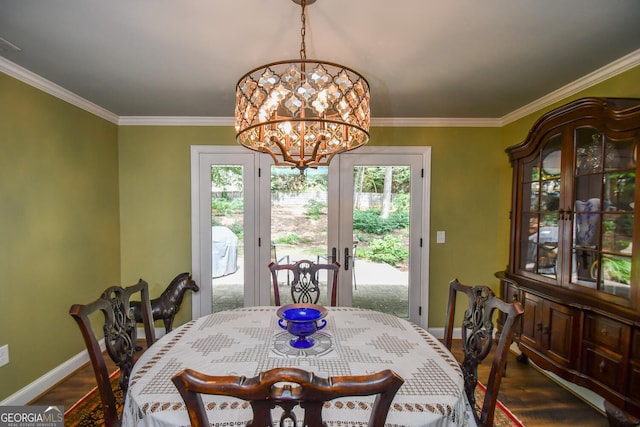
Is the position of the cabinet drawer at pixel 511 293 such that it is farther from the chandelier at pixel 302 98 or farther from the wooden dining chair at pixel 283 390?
the wooden dining chair at pixel 283 390

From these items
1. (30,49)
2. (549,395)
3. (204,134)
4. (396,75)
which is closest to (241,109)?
(396,75)

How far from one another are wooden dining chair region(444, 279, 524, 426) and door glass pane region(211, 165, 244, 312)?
7.18ft

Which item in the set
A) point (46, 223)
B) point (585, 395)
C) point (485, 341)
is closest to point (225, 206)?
point (46, 223)

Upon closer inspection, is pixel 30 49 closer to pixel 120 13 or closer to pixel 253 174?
pixel 120 13

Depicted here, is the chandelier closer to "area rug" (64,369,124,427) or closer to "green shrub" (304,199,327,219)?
"green shrub" (304,199,327,219)

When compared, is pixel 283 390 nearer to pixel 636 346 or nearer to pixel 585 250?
pixel 636 346

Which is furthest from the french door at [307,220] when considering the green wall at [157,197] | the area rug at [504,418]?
the area rug at [504,418]

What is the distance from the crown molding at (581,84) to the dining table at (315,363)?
2.10m

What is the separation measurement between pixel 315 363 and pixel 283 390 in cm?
62

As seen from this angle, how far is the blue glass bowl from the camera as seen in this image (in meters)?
1.35

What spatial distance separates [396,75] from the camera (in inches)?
79.4

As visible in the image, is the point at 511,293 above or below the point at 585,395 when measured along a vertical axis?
above

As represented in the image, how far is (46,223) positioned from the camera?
2.17m

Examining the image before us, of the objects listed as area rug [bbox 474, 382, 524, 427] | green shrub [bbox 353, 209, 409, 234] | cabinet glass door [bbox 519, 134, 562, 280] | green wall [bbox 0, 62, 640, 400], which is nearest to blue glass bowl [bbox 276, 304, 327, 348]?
area rug [bbox 474, 382, 524, 427]
